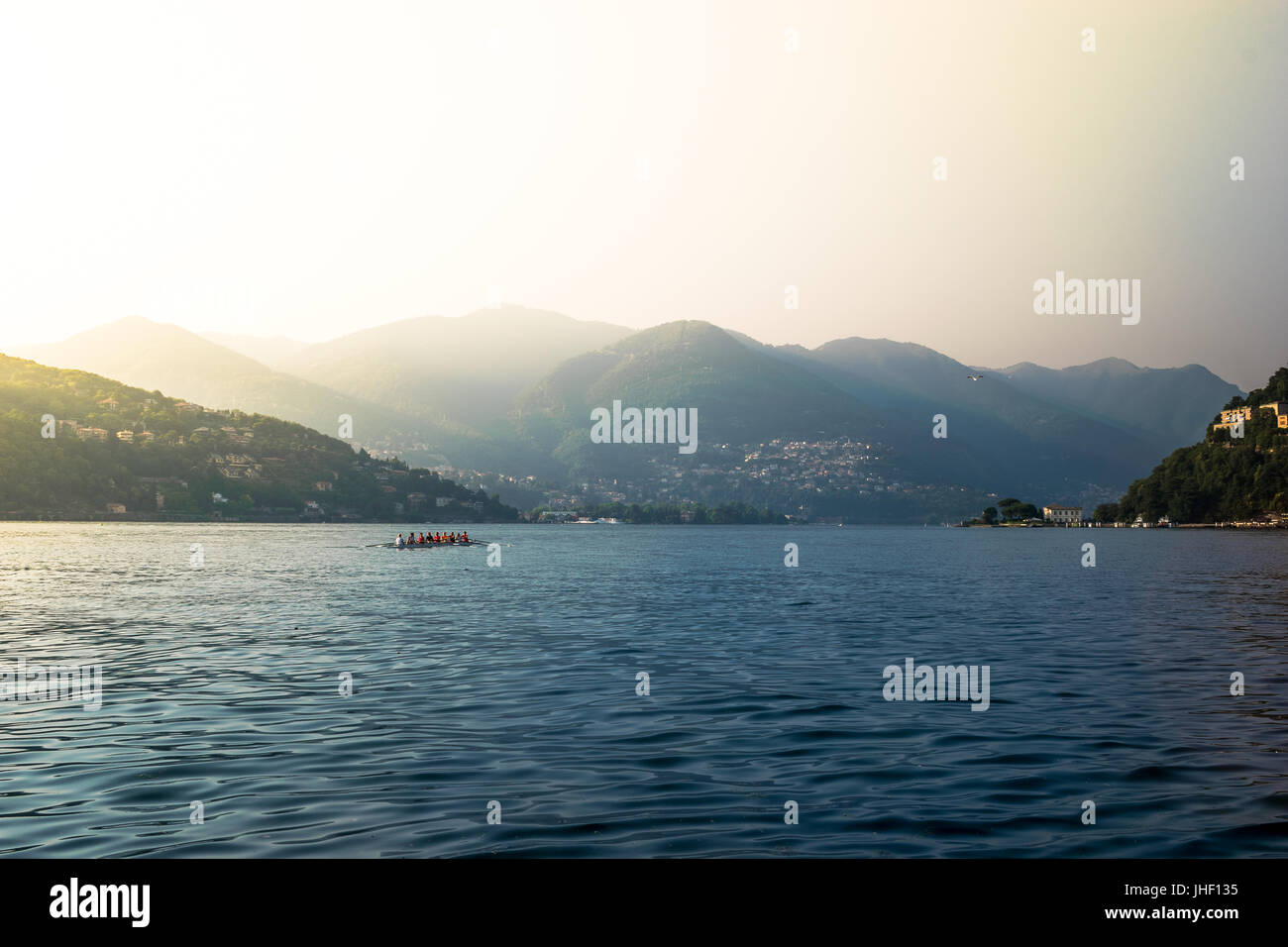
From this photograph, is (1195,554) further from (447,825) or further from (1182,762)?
(447,825)

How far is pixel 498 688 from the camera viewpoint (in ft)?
76.0

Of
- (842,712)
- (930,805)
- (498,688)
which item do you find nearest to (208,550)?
(498,688)

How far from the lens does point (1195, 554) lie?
109 m

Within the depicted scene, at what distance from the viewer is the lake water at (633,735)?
1159 cm

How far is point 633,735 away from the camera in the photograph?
58.0 feet

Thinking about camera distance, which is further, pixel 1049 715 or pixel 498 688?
pixel 498 688

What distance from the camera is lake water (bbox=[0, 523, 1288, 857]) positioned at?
11.6m
